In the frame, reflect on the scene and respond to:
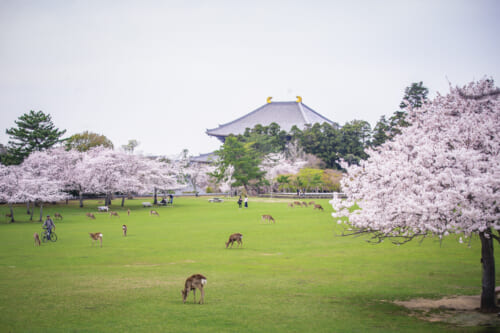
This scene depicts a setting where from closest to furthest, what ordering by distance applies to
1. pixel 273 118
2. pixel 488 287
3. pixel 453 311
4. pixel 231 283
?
pixel 488 287 → pixel 453 311 → pixel 231 283 → pixel 273 118

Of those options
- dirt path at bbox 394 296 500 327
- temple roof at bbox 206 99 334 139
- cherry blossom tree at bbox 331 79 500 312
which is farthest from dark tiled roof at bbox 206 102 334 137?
dirt path at bbox 394 296 500 327

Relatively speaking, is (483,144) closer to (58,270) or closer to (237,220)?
(58,270)

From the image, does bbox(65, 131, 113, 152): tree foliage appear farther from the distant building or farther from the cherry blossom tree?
the cherry blossom tree

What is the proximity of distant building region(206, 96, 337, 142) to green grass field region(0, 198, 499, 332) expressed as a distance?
75.6m

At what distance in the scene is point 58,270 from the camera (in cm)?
1561

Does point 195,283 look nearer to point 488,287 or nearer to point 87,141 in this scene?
point 488,287

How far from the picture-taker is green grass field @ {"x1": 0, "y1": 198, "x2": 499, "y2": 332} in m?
9.62

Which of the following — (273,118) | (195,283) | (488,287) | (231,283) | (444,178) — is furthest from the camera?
(273,118)

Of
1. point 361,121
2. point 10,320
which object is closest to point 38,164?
point 10,320

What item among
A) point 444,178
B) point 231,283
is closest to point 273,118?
point 231,283

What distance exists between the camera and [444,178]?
945cm

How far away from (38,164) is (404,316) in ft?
158

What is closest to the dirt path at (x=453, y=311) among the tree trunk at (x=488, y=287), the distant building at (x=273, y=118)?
the tree trunk at (x=488, y=287)

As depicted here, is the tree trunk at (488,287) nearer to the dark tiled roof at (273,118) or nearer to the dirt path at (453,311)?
the dirt path at (453,311)
